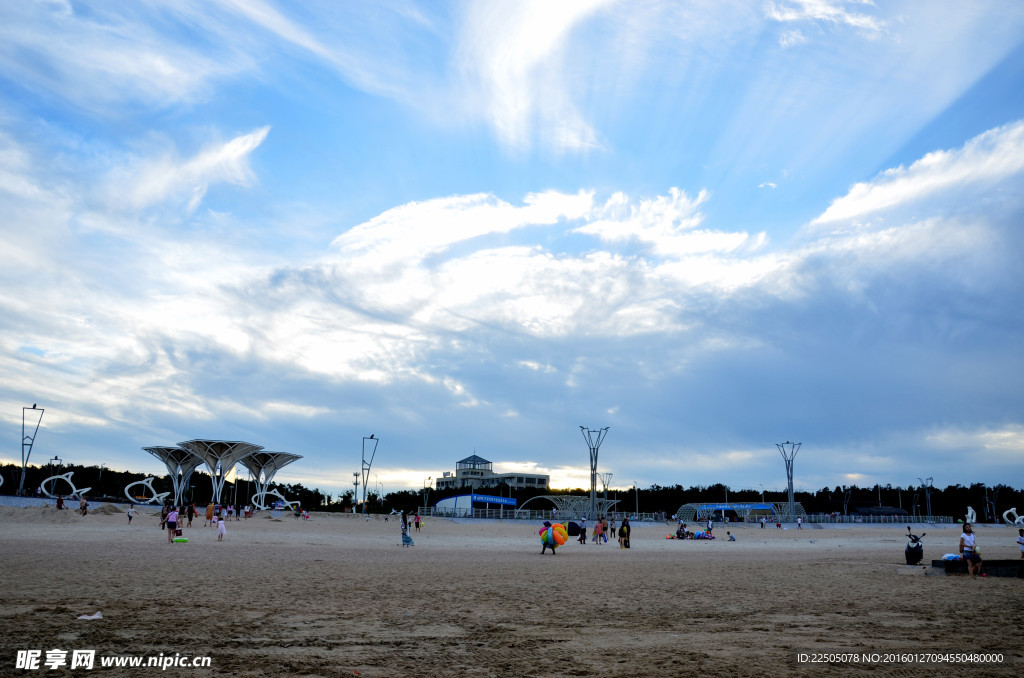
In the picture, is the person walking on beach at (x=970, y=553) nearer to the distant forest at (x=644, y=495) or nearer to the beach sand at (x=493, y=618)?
the beach sand at (x=493, y=618)

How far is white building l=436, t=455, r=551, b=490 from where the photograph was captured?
533ft

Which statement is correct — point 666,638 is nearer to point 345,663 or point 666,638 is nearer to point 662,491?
point 345,663

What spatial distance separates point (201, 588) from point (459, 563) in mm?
9654

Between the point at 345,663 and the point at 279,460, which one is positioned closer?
the point at 345,663

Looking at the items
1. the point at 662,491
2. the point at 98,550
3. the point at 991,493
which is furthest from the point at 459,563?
the point at 991,493

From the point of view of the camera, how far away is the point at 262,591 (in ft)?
42.8

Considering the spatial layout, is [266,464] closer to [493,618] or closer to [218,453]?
[218,453]

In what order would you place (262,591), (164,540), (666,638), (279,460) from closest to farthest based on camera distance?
(666,638) < (262,591) < (164,540) < (279,460)

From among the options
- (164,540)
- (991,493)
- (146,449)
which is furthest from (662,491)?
(164,540)

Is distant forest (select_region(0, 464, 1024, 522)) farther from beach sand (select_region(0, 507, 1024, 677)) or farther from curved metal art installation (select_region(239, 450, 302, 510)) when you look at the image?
beach sand (select_region(0, 507, 1024, 677))

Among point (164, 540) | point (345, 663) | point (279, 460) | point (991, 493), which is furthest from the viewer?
point (991, 493)

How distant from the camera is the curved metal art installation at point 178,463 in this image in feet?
293

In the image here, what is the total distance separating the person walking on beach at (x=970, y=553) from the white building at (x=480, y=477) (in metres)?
141

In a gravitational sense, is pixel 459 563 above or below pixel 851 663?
below
